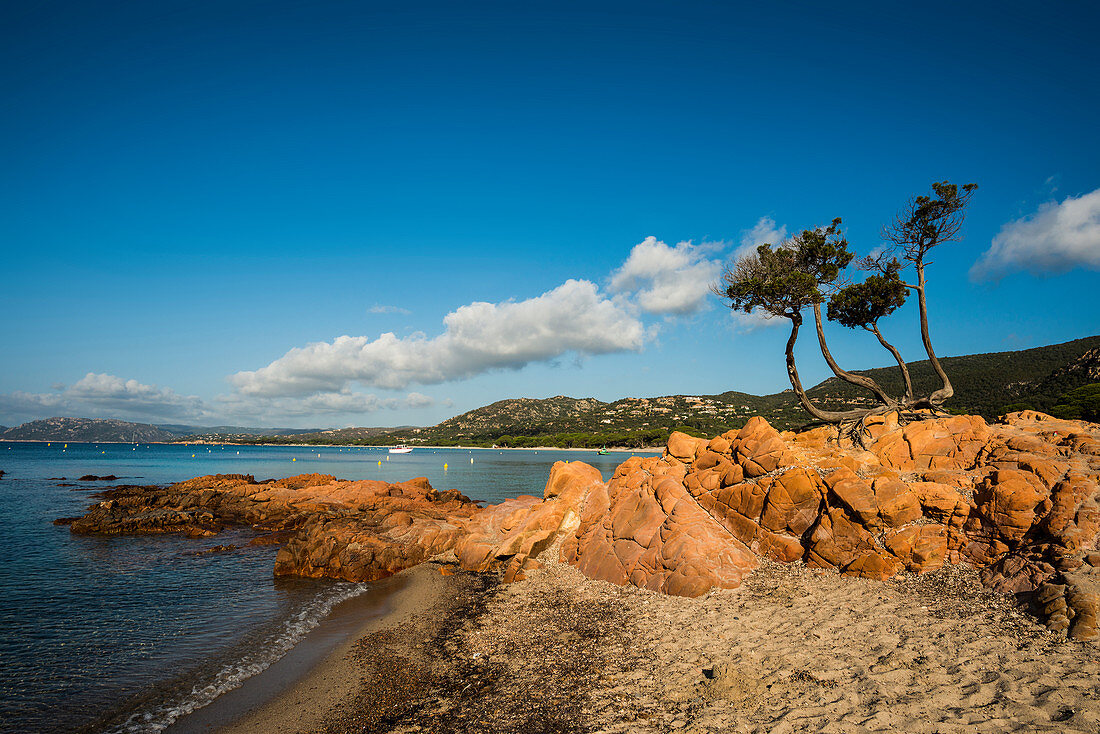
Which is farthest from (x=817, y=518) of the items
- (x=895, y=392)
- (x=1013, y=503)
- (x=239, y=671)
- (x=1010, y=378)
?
(x=1010, y=378)

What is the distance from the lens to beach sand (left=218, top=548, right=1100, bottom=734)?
294 inches

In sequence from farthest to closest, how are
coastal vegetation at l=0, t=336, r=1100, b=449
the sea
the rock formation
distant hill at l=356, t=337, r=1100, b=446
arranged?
distant hill at l=356, t=337, r=1100, b=446 → coastal vegetation at l=0, t=336, r=1100, b=449 → the rock formation → the sea

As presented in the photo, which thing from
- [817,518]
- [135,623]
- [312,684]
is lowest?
[135,623]

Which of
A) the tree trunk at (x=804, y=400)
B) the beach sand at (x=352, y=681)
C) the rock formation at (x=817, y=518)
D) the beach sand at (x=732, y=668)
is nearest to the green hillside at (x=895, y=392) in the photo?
the tree trunk at (x=804, y=400)

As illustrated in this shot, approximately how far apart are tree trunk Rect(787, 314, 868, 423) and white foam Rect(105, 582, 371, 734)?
767 inches

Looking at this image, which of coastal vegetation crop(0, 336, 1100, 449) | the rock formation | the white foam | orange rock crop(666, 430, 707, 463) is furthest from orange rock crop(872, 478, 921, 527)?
the white foam

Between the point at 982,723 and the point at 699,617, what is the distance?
6.37 meters

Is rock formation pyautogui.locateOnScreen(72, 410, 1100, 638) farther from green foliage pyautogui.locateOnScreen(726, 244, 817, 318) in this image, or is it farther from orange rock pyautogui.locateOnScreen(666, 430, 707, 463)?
green foliage pyautogui.locateOnScreen(726, 244, 817, 318)

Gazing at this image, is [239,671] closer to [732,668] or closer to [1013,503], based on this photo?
[732,668]

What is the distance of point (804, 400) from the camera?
2048 centimetres

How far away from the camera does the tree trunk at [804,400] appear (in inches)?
744

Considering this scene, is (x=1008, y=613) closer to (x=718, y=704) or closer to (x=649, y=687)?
(x=718, y=704)

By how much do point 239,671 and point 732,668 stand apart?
12.3m

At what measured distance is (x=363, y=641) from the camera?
14.3m
